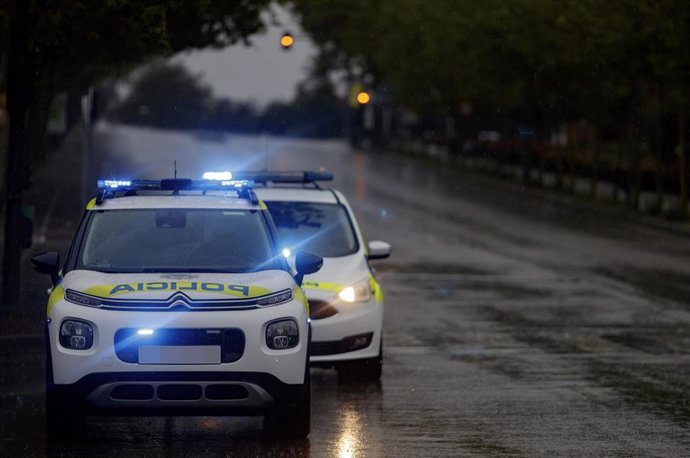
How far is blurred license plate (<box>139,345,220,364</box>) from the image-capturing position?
9992 millimetres

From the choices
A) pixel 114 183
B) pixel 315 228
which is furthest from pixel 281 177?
pixel 114 183

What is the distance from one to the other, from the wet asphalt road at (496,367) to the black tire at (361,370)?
13 centimetres

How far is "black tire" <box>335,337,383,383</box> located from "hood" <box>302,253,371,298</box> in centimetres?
62

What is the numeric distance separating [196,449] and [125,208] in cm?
184

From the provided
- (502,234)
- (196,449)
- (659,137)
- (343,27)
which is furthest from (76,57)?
(343,27)

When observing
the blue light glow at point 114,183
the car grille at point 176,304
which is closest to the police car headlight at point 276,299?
the car grille at point 176,304

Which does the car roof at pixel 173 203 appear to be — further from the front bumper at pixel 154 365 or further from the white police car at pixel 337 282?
the white police car at pixel 337 282

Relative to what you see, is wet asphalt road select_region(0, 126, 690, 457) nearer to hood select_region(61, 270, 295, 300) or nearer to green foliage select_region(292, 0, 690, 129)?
hood select_region(61, 270, 295, 300)

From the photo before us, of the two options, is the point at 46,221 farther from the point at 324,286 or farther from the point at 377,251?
the point at 324,286

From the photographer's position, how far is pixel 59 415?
1030 cm

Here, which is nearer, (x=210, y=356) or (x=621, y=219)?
(x=210, y=356)

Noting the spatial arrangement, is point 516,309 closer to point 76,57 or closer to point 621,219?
point 76,57

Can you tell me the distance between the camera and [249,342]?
10094 millimetres

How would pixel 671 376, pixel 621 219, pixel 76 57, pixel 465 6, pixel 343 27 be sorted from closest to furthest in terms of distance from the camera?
pixel 671 376
pixel 76 57
pixel 621 219
pixel 465 6
pixel 343 27
